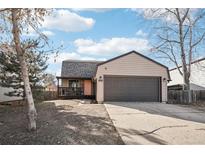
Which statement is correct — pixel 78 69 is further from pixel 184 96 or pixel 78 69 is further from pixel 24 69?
pixel 24 69

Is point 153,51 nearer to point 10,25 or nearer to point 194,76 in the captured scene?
point 194,76

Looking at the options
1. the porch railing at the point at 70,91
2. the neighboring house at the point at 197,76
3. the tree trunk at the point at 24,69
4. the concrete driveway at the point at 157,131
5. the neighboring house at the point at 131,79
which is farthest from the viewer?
the neighboring house at the point at 197,76

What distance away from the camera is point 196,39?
56.6ft

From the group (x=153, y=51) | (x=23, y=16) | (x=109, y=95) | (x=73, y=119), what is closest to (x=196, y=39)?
(x=153, y=51)

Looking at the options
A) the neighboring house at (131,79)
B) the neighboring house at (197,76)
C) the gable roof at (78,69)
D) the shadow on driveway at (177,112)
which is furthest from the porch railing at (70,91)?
the neighboring house at (197,76)

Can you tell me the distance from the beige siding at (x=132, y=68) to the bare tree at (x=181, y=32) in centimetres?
259

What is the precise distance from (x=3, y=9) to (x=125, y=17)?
196 inches

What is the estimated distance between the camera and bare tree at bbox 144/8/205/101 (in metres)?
A: 16.4

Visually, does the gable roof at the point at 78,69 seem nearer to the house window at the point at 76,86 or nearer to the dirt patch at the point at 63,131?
the house window at the point at 76,86

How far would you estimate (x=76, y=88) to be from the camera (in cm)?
1853

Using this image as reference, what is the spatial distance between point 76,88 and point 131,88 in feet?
15.8

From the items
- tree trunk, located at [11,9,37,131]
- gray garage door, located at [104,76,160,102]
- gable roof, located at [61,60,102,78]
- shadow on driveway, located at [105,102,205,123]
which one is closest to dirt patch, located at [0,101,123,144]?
tree trunk, located at [11,9,37,131]

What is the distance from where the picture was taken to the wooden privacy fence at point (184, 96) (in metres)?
16.4

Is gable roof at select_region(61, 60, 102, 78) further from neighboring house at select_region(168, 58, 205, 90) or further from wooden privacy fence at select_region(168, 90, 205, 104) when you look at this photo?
neighboring house at select_region(168, 58, 205, 90)
